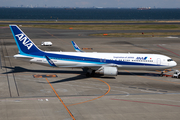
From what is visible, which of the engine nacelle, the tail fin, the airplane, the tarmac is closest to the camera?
the tarmac

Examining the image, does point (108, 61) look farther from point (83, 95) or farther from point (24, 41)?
point (24, 41)

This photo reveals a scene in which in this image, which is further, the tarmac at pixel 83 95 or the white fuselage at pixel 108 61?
the white fuselage at pixel 108 61

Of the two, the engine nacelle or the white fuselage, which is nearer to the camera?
the engine nacelle

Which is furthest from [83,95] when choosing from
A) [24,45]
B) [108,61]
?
[24,45]

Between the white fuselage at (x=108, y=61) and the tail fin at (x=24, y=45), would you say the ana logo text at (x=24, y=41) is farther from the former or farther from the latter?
the white fuselage at (x=108, y=61)

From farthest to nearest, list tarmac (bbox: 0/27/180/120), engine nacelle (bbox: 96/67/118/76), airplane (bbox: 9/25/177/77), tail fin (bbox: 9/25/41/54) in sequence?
tail fin (bbox: 9/25/41/54)
airplane (bbox: 9/25/177/77)
engine nacelle (bbox: 96/67/118/76)
tarmac (bbox: 0/27/180/120)

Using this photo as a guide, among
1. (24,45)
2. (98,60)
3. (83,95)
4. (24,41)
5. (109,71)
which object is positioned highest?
(24,41)

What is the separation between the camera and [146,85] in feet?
136

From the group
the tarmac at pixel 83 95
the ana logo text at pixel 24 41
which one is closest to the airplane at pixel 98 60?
the ana logo text at pixel 24 41

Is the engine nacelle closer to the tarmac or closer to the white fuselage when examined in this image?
the tarmac

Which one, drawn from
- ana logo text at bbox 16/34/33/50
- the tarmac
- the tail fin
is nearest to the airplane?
ana logo text at bbox 16/34/33/50

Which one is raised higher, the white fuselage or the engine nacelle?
the white fuselage

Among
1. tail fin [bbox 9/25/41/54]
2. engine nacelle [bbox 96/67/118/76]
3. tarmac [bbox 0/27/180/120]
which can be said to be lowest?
tarmac [bbox 0/27/180/120]

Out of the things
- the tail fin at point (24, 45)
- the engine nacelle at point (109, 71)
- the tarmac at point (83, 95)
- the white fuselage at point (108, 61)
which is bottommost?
the tarmac at point (83, 95)
